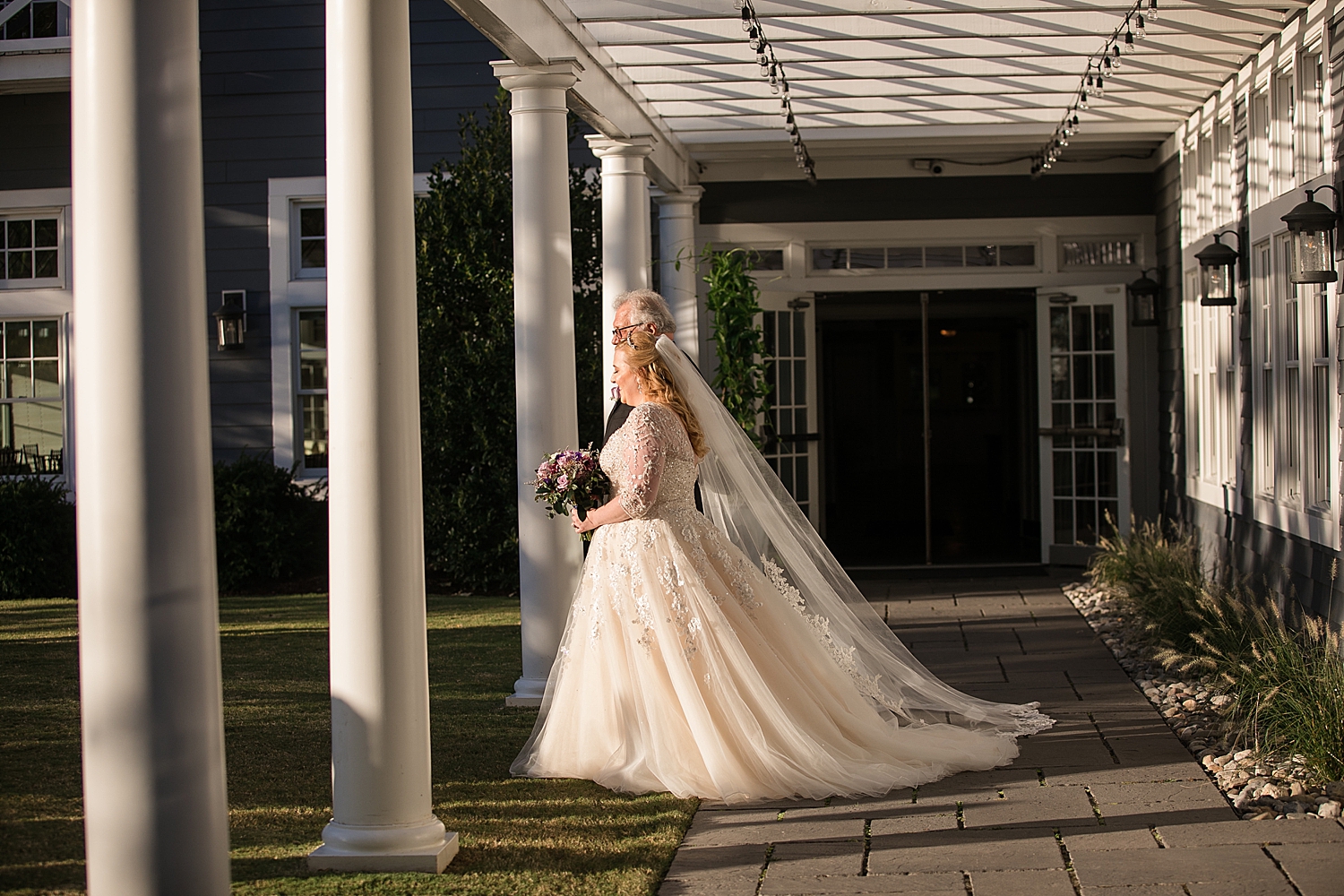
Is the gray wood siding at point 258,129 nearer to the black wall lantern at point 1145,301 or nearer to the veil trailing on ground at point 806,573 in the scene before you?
the black wall lantern at point 1145,301

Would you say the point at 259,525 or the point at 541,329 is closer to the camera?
the point at 541,329

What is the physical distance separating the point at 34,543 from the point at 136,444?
8.21 meters

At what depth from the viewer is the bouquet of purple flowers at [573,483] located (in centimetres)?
466

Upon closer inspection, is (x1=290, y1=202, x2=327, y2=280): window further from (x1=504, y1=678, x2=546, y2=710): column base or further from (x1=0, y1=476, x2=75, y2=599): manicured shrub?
(x1=504, y1=678, x2=546, y2=710): column base

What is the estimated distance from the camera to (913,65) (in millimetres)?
7348

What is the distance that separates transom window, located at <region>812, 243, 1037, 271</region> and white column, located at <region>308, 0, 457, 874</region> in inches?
306

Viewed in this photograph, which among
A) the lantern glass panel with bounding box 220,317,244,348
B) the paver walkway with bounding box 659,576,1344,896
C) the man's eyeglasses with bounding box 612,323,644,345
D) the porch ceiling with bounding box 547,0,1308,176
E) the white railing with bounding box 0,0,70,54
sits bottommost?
the paver walkway with bounding box 659,576,1344,896

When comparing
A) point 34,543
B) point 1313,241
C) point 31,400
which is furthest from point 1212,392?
point 31,400

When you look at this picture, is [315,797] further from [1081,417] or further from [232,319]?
[1081,417]

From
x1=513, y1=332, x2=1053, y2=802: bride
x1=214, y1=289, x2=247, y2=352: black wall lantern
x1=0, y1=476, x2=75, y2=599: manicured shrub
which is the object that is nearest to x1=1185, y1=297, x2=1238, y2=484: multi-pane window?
x1=513, y1=332, x2=1053, y2=802: bride

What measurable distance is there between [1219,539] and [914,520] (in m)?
6.81

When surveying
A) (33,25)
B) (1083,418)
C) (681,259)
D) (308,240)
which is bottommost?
(1083,418)

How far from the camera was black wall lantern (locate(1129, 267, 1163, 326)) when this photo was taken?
9.91 m

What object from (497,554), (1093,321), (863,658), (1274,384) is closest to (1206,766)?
(863,658)
